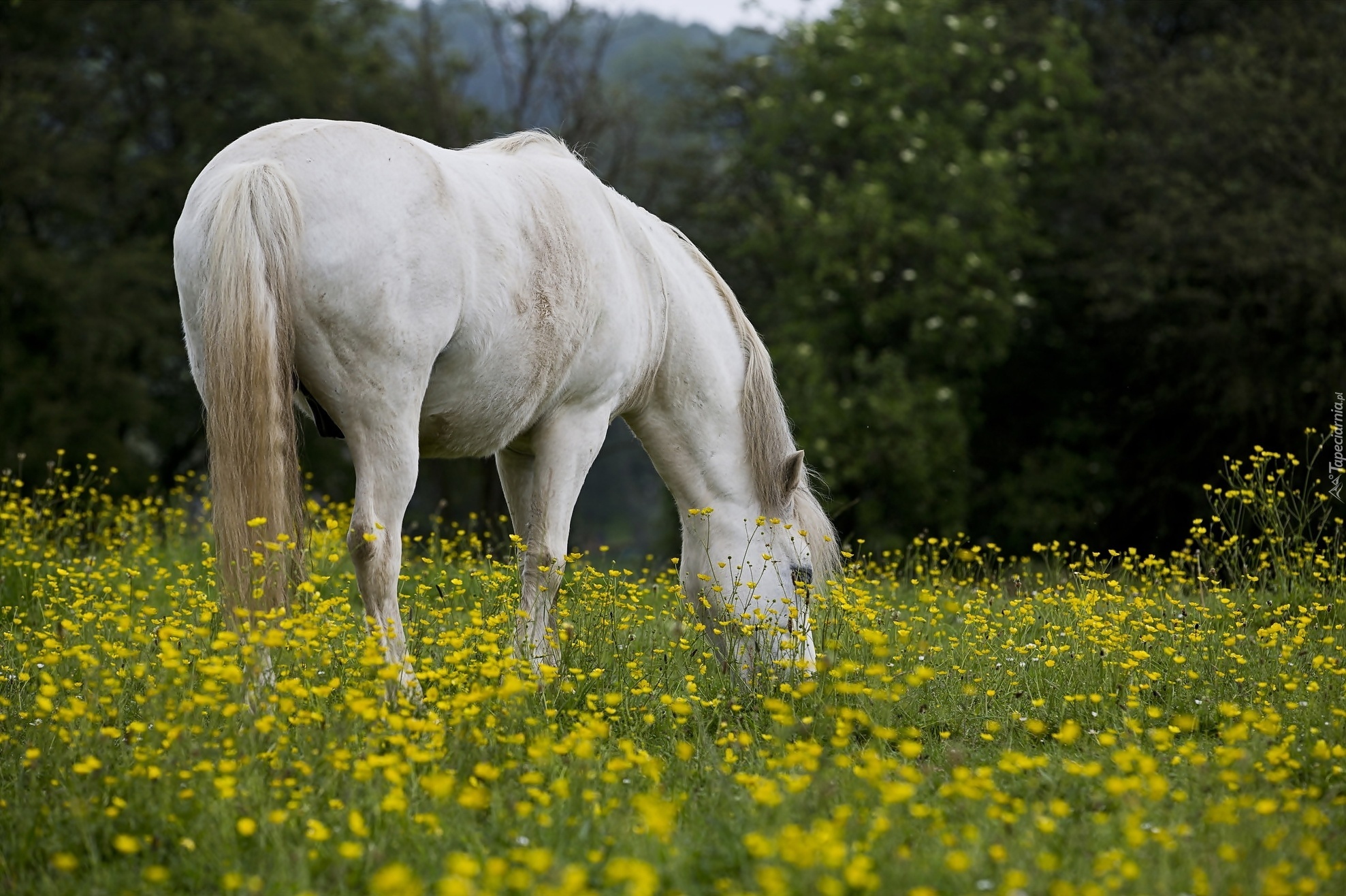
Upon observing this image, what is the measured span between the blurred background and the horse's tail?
1458 centimetres

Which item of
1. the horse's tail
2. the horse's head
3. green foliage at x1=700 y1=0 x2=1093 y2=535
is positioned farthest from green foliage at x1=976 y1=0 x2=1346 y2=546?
the horse's tail

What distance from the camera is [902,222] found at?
19.8 meters

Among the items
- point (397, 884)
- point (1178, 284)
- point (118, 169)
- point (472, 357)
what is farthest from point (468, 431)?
point (118, 169)

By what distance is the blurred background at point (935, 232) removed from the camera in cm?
1884

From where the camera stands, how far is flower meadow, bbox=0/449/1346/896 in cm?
297

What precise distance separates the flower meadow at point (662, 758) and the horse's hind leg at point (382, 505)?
0.18 meters

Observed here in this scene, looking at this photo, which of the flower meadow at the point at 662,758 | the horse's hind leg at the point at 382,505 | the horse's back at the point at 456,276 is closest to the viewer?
the flower meadow at the point at 662,758

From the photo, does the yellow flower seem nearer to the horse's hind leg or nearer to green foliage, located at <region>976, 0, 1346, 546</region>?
the horse's hind leg

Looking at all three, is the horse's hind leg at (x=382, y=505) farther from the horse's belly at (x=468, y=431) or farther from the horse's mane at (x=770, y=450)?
the horse's mane at (x=770, y=450)

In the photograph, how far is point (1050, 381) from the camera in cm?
2223

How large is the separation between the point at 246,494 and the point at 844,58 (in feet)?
61.4

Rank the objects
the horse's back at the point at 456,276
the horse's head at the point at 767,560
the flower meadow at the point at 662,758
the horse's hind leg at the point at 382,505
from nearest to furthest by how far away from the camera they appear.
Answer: the flower meadow at the point at 662,758 < the horse's back at the point at 456,276 < the horse's hind leg at the point at 382,505 < the horse's head at the point at 767,560

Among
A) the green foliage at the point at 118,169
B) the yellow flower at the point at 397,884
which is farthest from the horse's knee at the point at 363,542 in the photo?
the green foliage at the point at 118,169

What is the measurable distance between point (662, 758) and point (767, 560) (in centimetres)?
173
